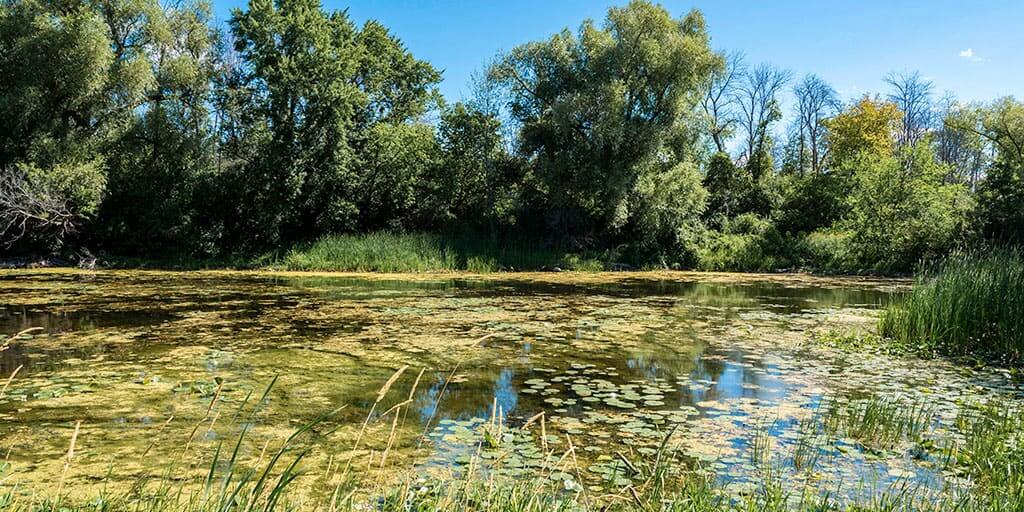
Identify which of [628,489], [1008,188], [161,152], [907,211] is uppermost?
[161,152]

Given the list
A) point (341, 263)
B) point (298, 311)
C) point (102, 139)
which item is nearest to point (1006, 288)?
point (298, 311)

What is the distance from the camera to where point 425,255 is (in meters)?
20.9

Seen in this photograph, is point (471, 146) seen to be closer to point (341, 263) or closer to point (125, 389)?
point (341, 263)

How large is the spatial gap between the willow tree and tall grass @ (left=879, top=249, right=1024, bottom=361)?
14.5 metres

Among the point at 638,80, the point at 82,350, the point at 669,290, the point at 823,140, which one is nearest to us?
the point at 82,350

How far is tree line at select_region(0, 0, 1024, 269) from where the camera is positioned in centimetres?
1955

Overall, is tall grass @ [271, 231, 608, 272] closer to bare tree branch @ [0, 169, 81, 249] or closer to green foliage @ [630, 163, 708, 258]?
green foliage @ [630, 163, 708, 258]

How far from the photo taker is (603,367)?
6.47 m

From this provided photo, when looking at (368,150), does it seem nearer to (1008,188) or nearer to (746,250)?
(746,250)

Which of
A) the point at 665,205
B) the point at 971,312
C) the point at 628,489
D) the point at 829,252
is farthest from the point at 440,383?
the point at 829,252

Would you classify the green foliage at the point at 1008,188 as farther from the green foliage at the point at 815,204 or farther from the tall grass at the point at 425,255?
the tall grass at the point at 425,255

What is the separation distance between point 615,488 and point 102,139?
23.2 metres

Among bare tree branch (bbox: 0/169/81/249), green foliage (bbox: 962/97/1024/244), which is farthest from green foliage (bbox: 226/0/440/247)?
green foliage (bbox: 962/97/1024/244)

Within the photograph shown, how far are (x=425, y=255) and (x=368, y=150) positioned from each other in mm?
5359
